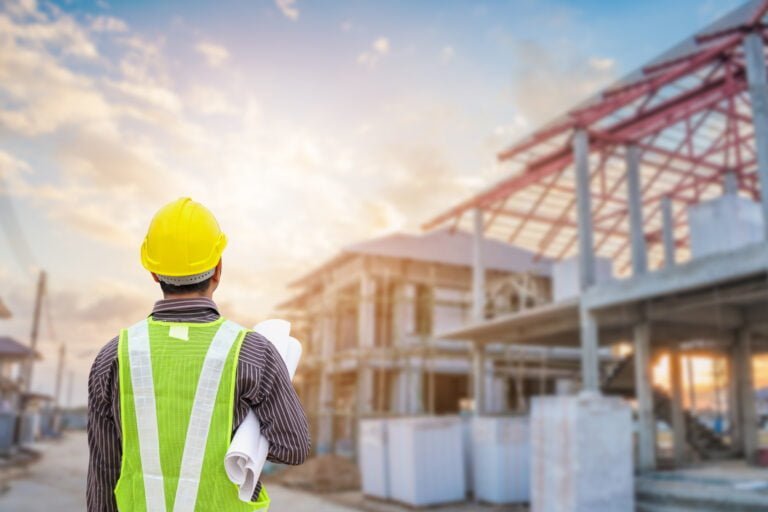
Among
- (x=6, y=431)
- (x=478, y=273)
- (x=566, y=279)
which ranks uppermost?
(x=478, y=273)

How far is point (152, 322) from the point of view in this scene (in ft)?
6.15

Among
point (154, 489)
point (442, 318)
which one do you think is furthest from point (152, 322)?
point (442, 318)

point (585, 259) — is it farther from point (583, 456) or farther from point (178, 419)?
point (178, 419)

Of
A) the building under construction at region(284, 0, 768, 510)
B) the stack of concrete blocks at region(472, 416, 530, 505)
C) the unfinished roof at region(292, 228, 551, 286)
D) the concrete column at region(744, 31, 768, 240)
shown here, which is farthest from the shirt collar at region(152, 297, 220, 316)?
the unfinished roof at region(292, 228, 551, 286)

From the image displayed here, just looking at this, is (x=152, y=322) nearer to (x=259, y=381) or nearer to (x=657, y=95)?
(x=259, y=381)

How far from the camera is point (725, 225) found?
13445 millimetres

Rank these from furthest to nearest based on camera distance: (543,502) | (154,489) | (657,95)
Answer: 1. (657,95)
2. (543,502)
3. (154,489)

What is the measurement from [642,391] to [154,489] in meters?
14.0

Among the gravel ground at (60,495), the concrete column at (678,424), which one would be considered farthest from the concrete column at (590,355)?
the gravel ground at (60,495)

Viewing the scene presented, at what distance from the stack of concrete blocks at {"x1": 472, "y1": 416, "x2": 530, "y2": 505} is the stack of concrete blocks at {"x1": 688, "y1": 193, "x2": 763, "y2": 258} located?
18.1ft

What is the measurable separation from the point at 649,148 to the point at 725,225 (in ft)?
12.4

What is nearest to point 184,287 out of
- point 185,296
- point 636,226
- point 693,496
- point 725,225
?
point 185,296

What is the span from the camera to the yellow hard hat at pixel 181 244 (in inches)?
74.2

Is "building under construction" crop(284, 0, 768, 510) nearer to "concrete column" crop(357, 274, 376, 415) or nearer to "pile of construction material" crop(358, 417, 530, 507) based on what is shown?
"concrete column" crop(357, 274, 376, 415)
